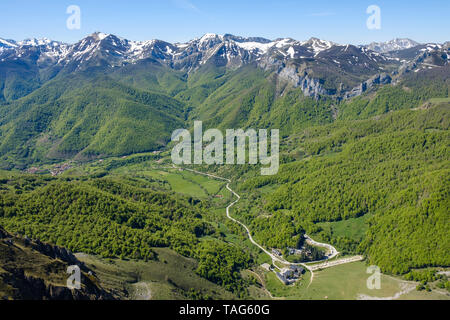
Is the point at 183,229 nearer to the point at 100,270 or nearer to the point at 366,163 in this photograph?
the point at 100,270

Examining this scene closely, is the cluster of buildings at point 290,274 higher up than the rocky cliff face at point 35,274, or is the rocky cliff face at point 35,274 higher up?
the rocky cliff face at point 35,274

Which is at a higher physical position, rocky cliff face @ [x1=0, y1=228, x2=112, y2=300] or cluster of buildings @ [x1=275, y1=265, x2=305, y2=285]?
rocky cliff face @ [x1=0, y1=228, x2=112, y2=300]

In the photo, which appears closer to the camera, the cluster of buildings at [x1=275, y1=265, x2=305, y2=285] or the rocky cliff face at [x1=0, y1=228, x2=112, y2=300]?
the rocky cliff face at [x1=0, y1=228, x2=112, y2=300]

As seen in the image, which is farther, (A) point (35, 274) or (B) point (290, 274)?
(B) point (290, 274)

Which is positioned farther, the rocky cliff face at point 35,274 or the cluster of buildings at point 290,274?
the cluster of buildings at point 290,274

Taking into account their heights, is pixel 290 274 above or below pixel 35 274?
below

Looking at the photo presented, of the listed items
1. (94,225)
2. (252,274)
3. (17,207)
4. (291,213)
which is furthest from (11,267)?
(291,213)
